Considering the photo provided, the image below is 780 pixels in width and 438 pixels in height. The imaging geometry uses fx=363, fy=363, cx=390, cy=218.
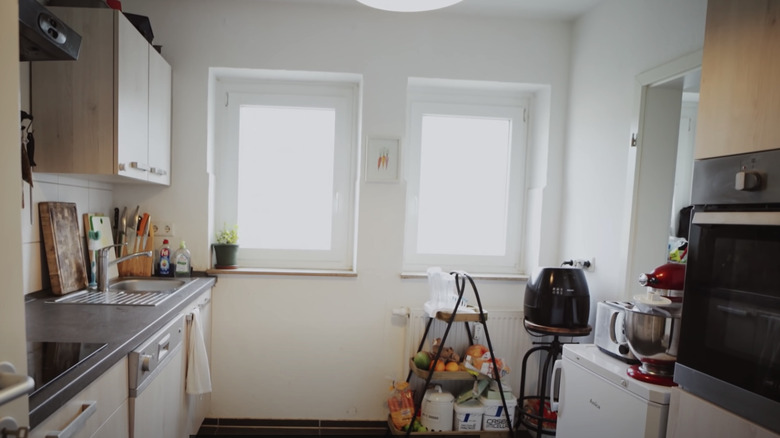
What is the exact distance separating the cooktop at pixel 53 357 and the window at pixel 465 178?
1.69m

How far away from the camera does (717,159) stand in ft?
3.14

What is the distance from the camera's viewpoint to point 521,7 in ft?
6.75

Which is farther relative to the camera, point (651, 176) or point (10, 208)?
point (651, 176)

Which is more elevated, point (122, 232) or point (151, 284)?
point (122, 232)

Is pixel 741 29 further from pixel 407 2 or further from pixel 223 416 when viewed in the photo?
pixel 223 416

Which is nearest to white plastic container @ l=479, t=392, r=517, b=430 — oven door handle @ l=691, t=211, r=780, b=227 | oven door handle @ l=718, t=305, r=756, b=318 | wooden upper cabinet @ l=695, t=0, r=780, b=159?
oven door handle @ l=718, t=305, r=756, b=318

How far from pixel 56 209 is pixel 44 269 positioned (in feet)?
0.85

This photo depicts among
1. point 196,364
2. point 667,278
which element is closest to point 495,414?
point 667,278

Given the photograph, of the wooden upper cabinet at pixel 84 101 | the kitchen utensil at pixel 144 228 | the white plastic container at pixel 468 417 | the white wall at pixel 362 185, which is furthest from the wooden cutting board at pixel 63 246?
the white plastic container at pixel 468 417

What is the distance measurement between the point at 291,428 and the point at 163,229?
4.57 feet

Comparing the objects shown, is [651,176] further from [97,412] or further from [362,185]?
[97,412]

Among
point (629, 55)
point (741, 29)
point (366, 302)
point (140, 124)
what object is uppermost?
point (629, 55)

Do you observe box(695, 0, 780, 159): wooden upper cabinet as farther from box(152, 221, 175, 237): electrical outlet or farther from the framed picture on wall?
box(152, 221, 175, 237): electrical outlet

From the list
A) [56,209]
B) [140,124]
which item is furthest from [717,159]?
[56,209]
